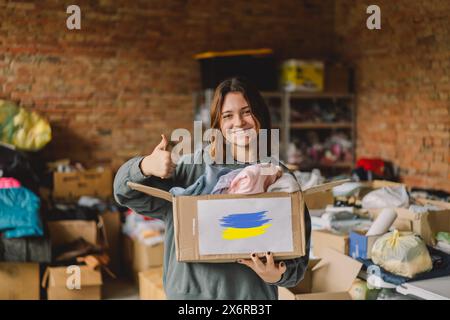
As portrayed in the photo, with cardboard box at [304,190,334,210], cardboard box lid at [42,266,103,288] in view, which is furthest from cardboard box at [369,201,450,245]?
cardboard box lid at [42,266,103,288]

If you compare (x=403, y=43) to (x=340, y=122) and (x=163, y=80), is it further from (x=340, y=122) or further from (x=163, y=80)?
(x=163, y=80)

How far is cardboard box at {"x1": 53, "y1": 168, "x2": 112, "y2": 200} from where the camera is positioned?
4730 millimetres

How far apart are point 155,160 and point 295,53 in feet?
15.4

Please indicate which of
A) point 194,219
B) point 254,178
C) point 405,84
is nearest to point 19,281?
point 194,219

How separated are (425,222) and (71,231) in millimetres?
2627

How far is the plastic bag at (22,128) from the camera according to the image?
4.54 meters

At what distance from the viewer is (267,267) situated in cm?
144

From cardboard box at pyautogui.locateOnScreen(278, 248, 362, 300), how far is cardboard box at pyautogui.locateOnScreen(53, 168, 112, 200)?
2.57 metres

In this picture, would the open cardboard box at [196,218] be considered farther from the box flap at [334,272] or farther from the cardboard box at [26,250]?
the cardboard box at [26,250]

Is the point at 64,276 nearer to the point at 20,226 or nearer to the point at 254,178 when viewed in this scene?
the point at 20,226

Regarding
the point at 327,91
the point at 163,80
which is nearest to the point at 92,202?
the point at 163,80

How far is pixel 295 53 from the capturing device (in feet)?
19.2

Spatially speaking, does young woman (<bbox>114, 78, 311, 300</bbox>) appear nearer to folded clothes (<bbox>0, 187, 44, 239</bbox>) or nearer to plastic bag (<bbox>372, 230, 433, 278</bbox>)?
plastic bag (<bbox>372, 230, 433, 278</bbox>)

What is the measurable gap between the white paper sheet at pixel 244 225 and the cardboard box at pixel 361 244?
4.49 ft
